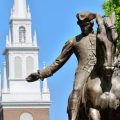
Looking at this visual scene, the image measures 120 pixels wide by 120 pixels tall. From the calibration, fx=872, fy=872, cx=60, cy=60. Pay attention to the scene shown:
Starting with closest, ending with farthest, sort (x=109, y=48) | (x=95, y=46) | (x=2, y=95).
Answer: (x=109, y=48)
(x=95, y=46)
(x=2, y=95)

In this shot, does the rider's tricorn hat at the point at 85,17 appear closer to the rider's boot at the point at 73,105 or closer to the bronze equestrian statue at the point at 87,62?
the bronze equestrian statue at the point at 87,62

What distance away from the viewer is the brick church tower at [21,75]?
4914 inches

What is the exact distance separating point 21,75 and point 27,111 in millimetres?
7912

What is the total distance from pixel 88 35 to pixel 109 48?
1096 mm

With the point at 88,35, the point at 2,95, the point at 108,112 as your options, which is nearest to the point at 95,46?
the point at 88,35

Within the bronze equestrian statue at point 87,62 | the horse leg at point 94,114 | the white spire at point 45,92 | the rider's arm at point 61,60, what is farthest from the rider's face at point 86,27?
the white spire at point 45,92

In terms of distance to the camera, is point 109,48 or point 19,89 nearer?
point 109,48

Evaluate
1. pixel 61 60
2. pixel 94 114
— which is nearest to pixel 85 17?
pixel 61 60

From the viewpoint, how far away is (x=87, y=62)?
12625 mm

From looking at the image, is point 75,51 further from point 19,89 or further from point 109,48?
point 19,89

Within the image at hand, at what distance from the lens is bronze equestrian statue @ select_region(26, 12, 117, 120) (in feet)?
38.8

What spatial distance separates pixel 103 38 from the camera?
466 inches

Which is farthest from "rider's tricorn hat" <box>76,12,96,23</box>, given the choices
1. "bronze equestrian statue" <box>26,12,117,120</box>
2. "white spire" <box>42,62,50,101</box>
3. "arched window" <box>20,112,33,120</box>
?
"white spire" <box>42,62,50,101</box>

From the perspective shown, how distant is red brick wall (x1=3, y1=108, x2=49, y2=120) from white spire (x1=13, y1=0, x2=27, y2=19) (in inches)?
643
